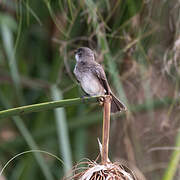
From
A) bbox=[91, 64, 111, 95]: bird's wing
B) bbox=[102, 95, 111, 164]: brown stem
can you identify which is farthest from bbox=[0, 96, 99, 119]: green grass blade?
bbox=[91, 64, 111, 95]: bird's wing

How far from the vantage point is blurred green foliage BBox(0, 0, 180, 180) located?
8.79 feet

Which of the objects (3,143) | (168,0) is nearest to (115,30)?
(168,0)

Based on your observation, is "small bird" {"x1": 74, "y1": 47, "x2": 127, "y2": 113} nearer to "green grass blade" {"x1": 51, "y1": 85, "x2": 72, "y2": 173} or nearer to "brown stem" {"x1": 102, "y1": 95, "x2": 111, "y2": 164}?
"green grass blade" {"x1": 51, "y1": 85, "x2": 72, "y2": 173}

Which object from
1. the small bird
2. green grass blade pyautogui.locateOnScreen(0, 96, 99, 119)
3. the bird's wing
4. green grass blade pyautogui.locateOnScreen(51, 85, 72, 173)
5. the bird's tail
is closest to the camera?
green grass blade pyautogui.locateOnScreen(0, 96, 99, 119)

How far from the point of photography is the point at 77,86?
11.1 feet

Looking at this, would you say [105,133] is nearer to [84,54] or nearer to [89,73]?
[89,73]

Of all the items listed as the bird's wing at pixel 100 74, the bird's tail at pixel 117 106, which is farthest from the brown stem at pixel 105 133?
the bird's wing at pixel 100 74

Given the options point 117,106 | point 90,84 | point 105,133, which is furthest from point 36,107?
point 90,84

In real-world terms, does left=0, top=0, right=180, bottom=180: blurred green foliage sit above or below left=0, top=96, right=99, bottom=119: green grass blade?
above

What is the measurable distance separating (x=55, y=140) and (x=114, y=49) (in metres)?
1.74

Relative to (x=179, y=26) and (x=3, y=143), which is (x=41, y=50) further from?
(x=179, y=26)

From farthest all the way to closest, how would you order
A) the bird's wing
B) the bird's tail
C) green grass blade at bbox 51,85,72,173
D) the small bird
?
green grass blade at bbox 51,85,72,173
the small bird
the bird's wing
the bird's tail

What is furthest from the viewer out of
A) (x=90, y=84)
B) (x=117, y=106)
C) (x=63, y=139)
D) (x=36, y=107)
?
(x=63, y=139)

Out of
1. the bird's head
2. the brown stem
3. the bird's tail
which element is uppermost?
the bird's head
